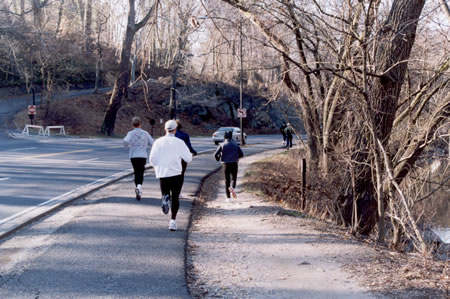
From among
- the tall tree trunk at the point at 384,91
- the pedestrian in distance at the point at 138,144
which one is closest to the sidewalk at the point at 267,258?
the tall tree trunk at the point at 384,91

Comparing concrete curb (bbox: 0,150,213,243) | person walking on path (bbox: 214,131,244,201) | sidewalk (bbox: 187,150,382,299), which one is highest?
person walking on path (bbox: 214,131,244,201)

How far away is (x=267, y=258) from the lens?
7129 millimetres

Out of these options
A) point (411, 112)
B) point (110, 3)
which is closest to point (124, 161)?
point (110, 3)

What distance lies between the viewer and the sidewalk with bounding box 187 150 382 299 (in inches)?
227

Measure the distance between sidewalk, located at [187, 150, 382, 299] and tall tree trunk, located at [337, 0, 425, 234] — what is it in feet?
4.56

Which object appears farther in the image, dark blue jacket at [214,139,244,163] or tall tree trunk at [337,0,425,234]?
dark blue jacket at [214,139,244,163]

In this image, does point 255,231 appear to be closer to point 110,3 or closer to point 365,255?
point 365,255

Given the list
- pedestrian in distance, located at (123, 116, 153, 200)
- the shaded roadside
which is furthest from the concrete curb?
the shaded roadside

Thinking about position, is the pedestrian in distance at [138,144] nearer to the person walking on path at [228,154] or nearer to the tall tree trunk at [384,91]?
the person walking on path at [228,154]

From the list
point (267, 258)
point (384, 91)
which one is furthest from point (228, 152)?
point (267, 258)

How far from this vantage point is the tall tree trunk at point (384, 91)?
945 centimetres

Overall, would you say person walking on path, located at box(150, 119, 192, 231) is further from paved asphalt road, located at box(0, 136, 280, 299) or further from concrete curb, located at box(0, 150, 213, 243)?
concrete curb, located at box(0, 150, 213, 243)

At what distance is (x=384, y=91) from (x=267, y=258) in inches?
177

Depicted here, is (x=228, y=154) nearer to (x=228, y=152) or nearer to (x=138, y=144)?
(x=228, y=152)
